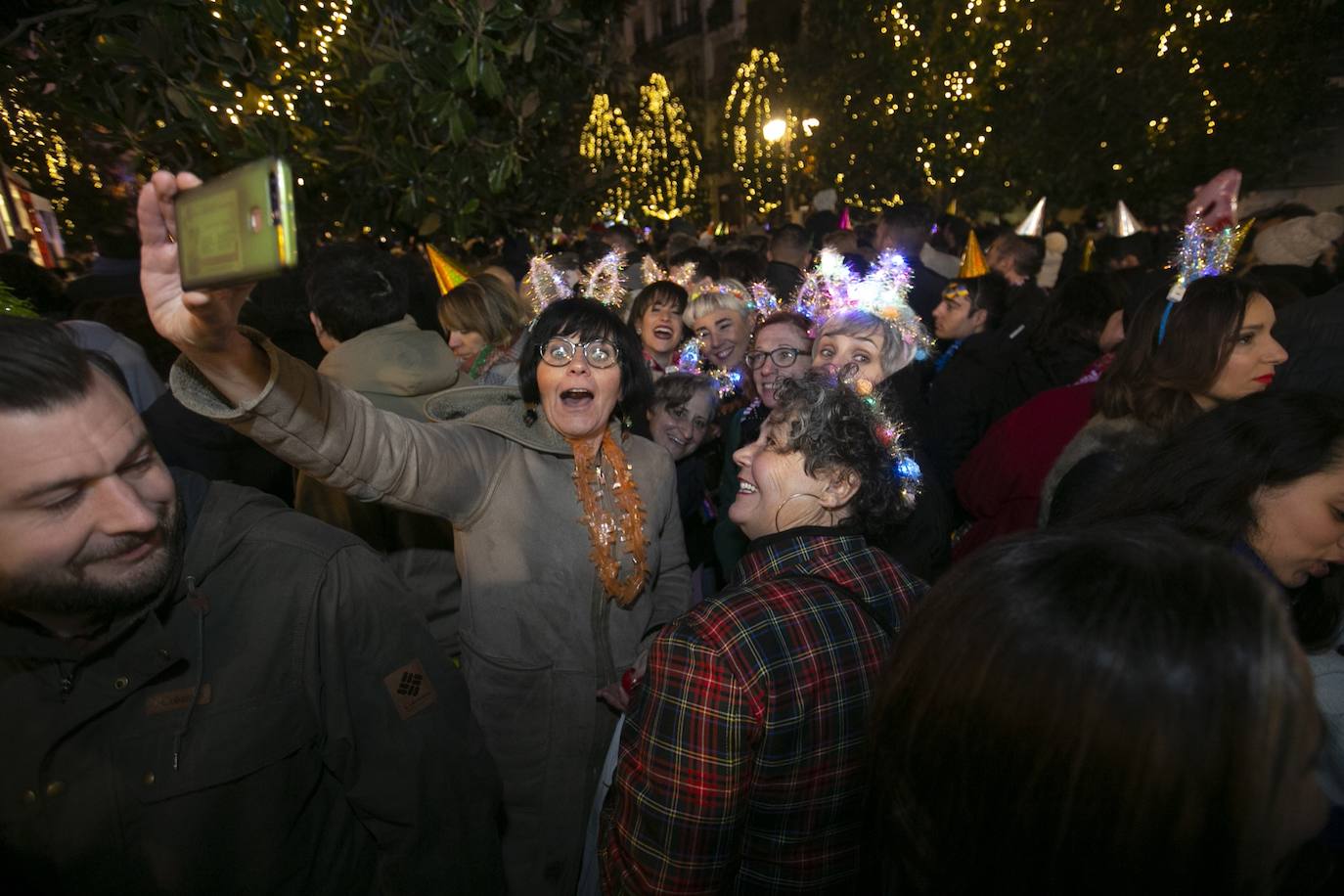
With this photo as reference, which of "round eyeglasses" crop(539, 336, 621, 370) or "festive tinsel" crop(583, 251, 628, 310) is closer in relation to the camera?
"round eyeglasses" crop(539, 336, 621, 370)

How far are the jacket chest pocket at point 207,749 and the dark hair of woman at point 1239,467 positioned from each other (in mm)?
2167

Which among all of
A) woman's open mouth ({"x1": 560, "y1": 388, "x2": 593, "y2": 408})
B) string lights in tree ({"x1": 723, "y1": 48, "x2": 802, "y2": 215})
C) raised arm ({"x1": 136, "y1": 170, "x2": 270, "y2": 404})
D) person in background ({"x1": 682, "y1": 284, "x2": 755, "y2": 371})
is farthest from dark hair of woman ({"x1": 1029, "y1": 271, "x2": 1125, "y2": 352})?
string lights in tree ({"x1": 723, "y1": 48, "x2": 802, "y2": 215})

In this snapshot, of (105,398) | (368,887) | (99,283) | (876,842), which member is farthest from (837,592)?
(99,283)

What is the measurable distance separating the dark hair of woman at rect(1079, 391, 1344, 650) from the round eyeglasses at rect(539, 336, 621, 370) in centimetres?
164

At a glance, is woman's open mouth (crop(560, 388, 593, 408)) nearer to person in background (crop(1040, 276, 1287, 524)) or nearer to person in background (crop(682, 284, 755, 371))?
person in background (crop(1040, 276, 1287, 524))

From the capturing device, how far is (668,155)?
23.3 metres

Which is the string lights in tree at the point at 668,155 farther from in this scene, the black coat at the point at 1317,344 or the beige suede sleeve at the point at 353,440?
the beige suede sleeve at the point at 353,440

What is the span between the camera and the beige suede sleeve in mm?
1332

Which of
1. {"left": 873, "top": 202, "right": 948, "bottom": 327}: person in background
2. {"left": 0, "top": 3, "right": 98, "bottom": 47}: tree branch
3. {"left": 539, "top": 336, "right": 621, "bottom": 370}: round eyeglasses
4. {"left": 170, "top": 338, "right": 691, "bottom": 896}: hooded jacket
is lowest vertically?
{"left": 170, "top": 338, "right": 691, "bottom": 896}: hooded jacket

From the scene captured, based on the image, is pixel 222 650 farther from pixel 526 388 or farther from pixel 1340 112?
pixel 1340 112

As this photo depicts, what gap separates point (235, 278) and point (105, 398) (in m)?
0.68

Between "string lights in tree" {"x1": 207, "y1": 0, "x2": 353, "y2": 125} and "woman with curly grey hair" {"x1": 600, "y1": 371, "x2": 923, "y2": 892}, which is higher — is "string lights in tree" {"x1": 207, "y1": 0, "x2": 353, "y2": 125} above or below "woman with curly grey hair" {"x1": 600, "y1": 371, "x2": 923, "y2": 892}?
above

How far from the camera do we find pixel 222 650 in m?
1.36

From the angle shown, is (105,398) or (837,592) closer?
(105,398)
